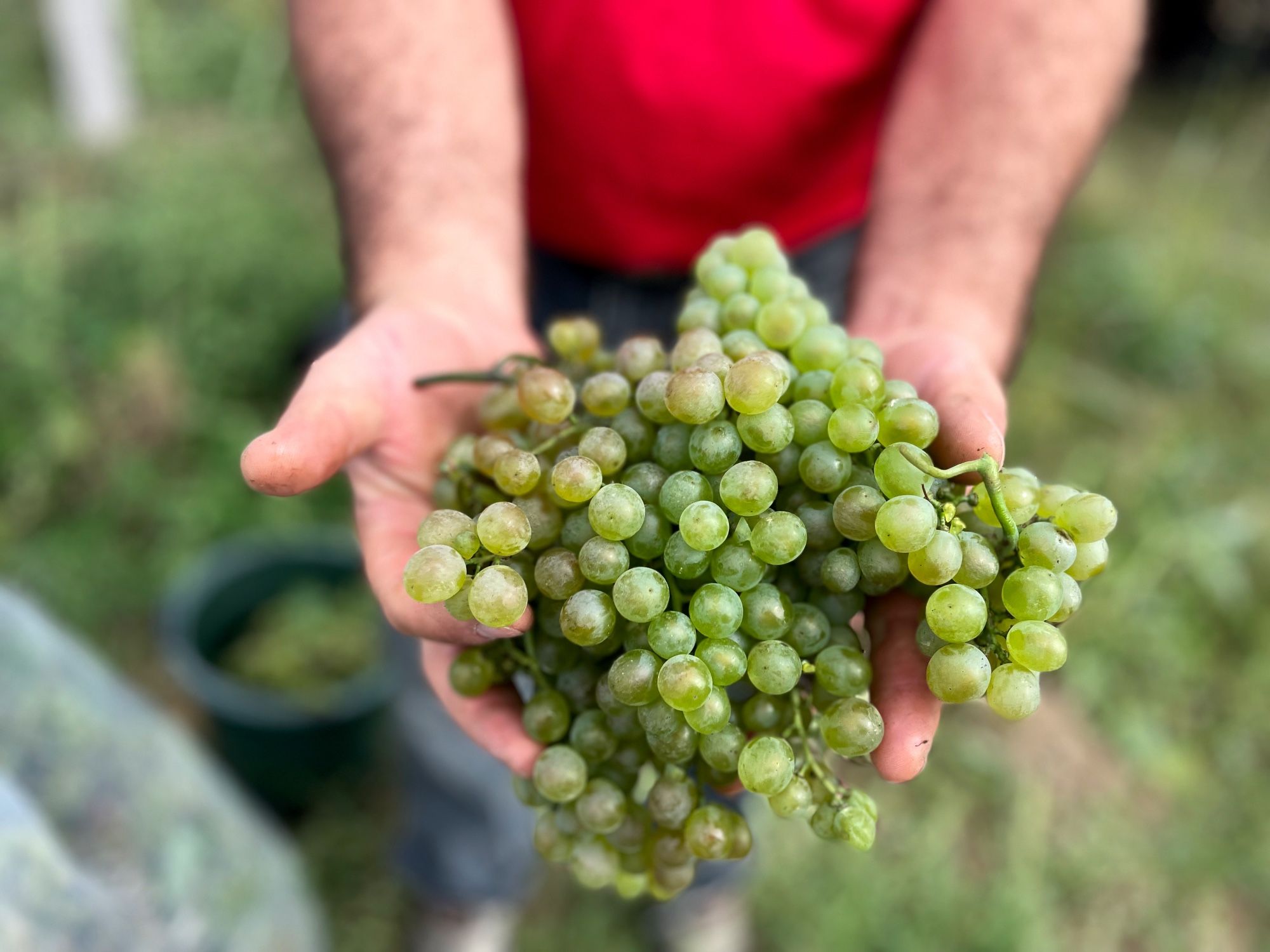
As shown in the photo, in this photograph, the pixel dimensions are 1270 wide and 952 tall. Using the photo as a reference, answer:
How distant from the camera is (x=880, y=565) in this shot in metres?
1.09

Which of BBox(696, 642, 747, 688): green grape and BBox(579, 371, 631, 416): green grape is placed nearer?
BBox(696, 642, 747, 688): green grape

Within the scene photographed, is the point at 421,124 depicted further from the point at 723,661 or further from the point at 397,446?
the point at 723,661

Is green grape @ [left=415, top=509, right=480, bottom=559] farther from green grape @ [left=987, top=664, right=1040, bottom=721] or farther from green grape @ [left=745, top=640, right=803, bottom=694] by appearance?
green grape @ [left=987, top=664, right=1040, bottom=721]

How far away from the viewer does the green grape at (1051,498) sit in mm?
1138

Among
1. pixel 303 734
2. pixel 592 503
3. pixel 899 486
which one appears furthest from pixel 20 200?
pixel 899 486

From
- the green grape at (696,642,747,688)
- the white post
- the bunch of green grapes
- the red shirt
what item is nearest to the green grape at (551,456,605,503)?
the bunch of green grapes

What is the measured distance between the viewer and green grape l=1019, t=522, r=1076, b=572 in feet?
3.43

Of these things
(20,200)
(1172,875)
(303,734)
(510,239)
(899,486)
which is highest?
(899,486)

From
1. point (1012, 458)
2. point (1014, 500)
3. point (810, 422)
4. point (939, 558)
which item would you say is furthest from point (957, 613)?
point (1012, 458)

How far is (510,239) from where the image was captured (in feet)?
5.71

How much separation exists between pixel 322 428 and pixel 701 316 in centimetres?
52

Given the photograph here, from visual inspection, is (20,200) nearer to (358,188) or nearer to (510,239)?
(358,188)

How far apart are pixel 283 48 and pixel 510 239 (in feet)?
12.9

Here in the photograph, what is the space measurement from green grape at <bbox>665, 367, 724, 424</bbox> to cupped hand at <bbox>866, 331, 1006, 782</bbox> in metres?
0.28
